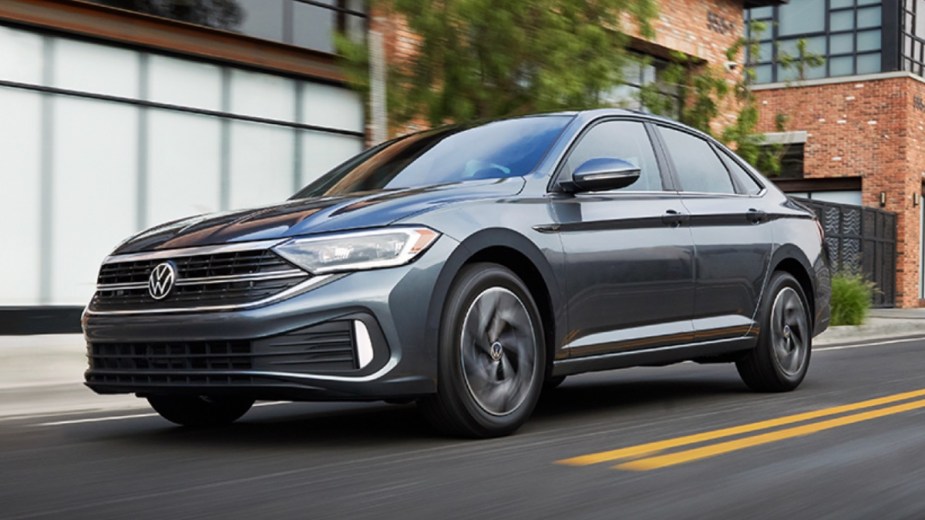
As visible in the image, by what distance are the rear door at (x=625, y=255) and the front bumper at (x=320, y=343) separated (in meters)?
1.04

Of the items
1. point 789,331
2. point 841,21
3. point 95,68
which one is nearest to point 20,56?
point 95,68

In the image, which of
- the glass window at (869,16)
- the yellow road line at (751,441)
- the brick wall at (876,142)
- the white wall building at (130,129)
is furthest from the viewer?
the glass window at (869,16)

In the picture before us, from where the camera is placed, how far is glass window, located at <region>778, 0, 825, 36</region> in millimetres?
41406

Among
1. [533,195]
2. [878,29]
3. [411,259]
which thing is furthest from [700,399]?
[878,29]

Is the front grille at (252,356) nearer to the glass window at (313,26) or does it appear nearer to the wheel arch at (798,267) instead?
the wheel arch at (798,267)

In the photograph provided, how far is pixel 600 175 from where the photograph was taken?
6523 mm

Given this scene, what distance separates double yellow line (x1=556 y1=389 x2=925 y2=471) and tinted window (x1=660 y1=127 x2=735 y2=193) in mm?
1531

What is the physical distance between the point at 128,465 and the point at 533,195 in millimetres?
2292

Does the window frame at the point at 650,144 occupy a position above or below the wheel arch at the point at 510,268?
above

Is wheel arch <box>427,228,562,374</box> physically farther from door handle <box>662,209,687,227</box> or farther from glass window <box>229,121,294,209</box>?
glass window <box>229,121,294,209</box>

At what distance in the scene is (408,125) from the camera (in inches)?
516

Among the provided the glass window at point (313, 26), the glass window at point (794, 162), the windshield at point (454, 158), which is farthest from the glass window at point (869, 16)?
the windshield at point (454, 158)

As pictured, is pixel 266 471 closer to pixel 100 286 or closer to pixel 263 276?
pixel 263 276

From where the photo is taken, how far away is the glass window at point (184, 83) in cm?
1436
